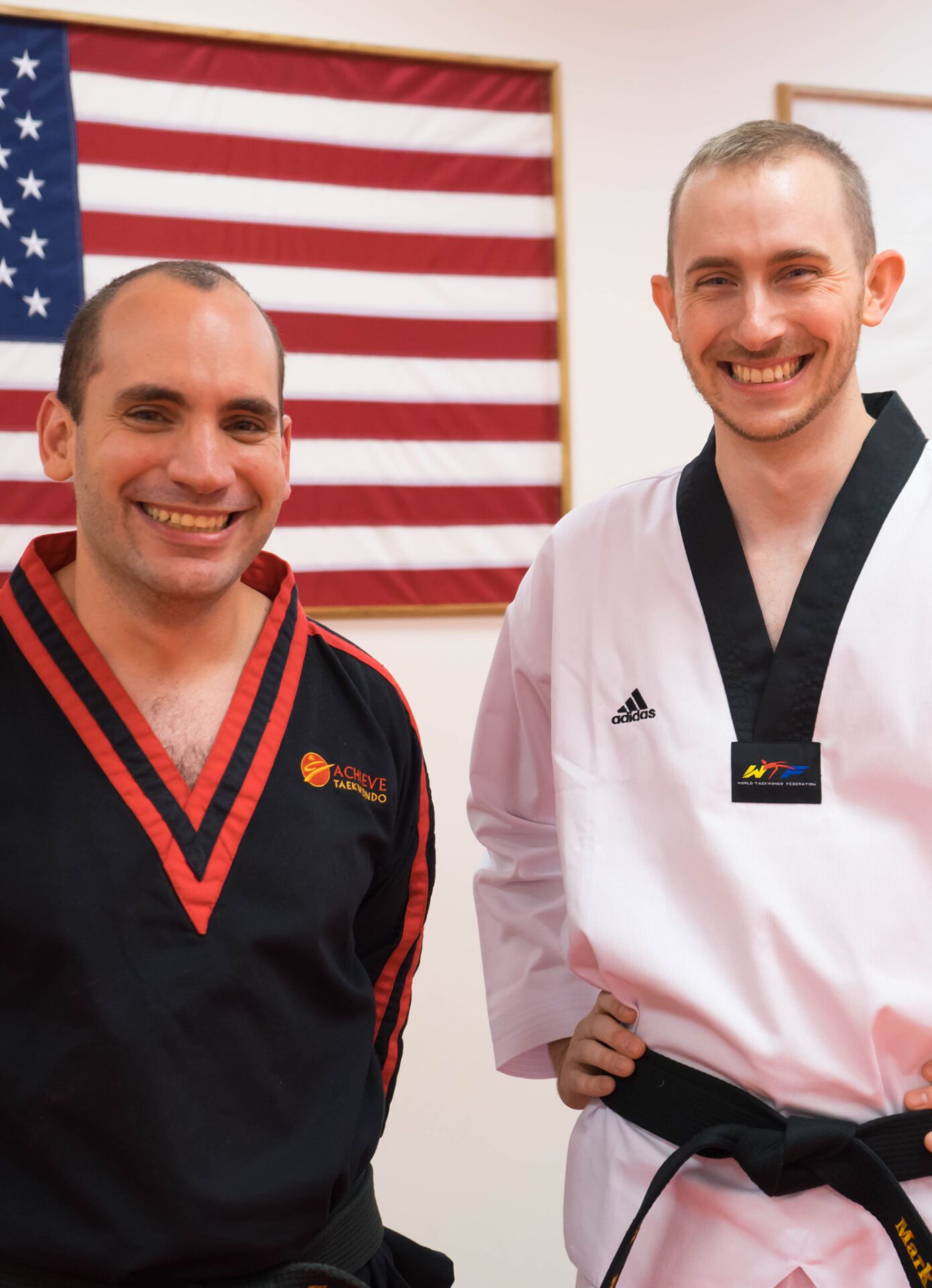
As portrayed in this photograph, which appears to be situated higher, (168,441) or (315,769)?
(168,441)

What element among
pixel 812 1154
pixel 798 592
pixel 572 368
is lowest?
pixel 812 1154

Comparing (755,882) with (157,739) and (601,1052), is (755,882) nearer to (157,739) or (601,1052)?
(601,1052)

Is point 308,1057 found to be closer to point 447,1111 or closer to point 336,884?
point 336,884

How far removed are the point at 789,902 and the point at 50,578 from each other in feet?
2.81

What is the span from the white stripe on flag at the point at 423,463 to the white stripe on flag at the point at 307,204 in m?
0.45

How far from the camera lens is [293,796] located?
1.37 m

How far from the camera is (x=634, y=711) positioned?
4.72 feet

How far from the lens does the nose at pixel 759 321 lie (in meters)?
1.35

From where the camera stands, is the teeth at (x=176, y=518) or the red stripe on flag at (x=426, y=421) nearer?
the teeth at (x=176, y=518)

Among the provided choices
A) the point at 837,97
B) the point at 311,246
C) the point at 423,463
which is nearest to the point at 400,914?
the point at 423,463

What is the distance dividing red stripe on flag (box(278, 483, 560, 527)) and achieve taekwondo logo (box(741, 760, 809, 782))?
1467 mm

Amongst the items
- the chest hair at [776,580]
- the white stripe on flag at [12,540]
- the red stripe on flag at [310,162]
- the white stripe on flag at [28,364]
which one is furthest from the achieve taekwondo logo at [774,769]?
the red stripe on flag at [310,162]

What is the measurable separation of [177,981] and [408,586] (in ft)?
5.02

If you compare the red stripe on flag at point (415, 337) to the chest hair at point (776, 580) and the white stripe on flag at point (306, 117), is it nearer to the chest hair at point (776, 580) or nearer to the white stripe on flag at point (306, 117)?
the white stripe on flag at point (306, 117)
